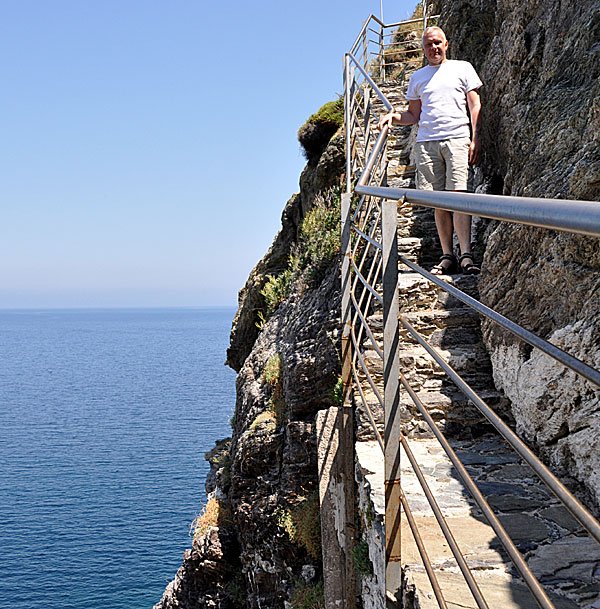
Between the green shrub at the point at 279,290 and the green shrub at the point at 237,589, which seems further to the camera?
the green shrub at the point at 279,290

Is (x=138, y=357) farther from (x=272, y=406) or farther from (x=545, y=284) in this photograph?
(x=545, y=284)

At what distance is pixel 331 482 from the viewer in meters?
4.54

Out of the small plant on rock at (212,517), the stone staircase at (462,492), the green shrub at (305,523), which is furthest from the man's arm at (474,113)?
the small plant on rock at (212,517)

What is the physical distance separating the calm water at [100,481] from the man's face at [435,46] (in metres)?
21.1

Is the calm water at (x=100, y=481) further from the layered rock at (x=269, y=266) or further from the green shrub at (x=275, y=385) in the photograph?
the green shrub at (x=275, y=385)

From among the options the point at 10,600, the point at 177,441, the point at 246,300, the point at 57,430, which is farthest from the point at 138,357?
the point at 246,300

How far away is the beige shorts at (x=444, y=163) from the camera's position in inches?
202

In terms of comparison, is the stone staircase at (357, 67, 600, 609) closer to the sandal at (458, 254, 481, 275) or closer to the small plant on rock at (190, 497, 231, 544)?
the sandal at (458, 254, 481, 275)

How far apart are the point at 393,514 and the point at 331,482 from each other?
203 cm

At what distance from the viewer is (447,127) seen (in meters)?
5.15

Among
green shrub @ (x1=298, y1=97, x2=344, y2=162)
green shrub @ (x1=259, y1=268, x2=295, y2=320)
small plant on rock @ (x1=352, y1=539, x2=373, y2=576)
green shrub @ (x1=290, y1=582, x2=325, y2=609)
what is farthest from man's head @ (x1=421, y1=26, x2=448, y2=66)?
green shrub @ (x1=298, y1=97, x2=344, y2=162)

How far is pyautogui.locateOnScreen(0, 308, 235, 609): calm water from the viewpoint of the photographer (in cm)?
2375

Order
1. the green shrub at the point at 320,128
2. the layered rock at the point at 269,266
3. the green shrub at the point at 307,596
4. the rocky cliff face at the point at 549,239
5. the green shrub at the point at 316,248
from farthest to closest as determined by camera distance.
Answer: the layered rock at the point at 269,266
the green shrub at the point at 320,128
the green shrub at the point at 316,248
the green shrub at the point at 307,596
the rocky cliff face at the point at 549,239

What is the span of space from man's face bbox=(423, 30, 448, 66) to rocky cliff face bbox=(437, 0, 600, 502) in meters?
0.55
